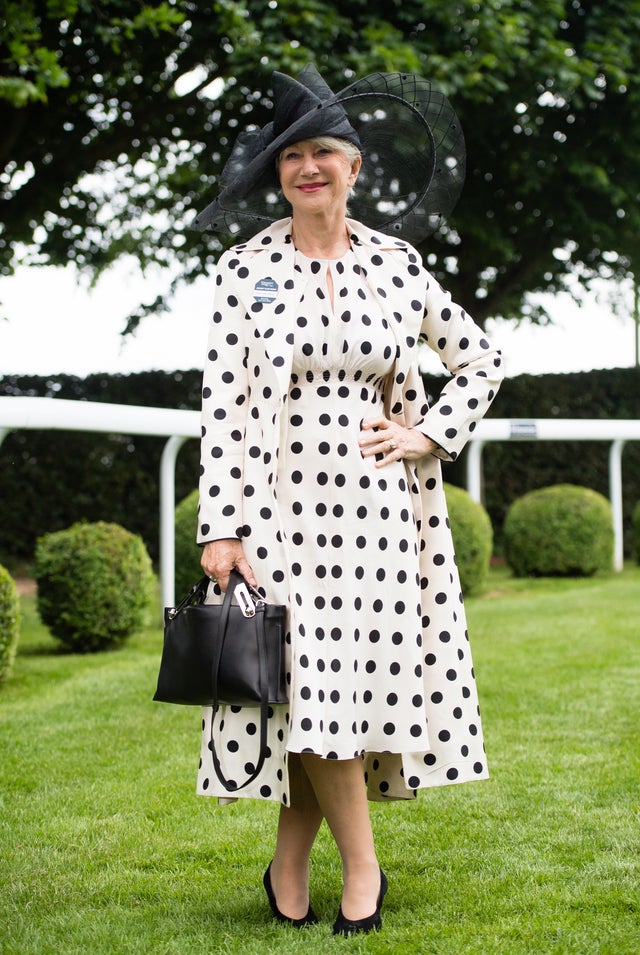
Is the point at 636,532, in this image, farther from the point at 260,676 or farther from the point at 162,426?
the point at 260,676

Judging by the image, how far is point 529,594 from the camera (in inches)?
373

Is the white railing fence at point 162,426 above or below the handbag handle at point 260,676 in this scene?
above

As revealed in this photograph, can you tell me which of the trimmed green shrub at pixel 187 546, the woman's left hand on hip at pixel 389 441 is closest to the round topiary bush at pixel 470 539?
the trimmed green shrub at pixel 187 546

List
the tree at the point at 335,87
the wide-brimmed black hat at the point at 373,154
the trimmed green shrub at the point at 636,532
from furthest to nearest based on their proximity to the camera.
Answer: the trimmed green shrub at the point at 636,532, the tree at the point at 335,87, the wide-brimmed black hat at the point at 373,154

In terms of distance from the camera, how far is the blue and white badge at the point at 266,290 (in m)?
2.70

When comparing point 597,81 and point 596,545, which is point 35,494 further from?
point 597,81

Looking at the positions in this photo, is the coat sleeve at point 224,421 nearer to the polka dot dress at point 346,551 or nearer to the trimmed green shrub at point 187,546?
the polka dot dress at point 346,551

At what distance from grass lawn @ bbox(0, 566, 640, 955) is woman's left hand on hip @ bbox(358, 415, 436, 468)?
117 cm

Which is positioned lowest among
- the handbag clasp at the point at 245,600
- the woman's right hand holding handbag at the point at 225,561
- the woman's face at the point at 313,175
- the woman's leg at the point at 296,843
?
the woman's leg at the point at 296,843

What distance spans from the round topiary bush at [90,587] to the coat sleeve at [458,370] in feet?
13.7

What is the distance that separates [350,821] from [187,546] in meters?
5.52

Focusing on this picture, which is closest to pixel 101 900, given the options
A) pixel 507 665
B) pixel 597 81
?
pixel 507 665

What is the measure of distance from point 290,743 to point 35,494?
10.2m

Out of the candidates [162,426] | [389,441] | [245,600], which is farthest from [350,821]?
[162,426]
